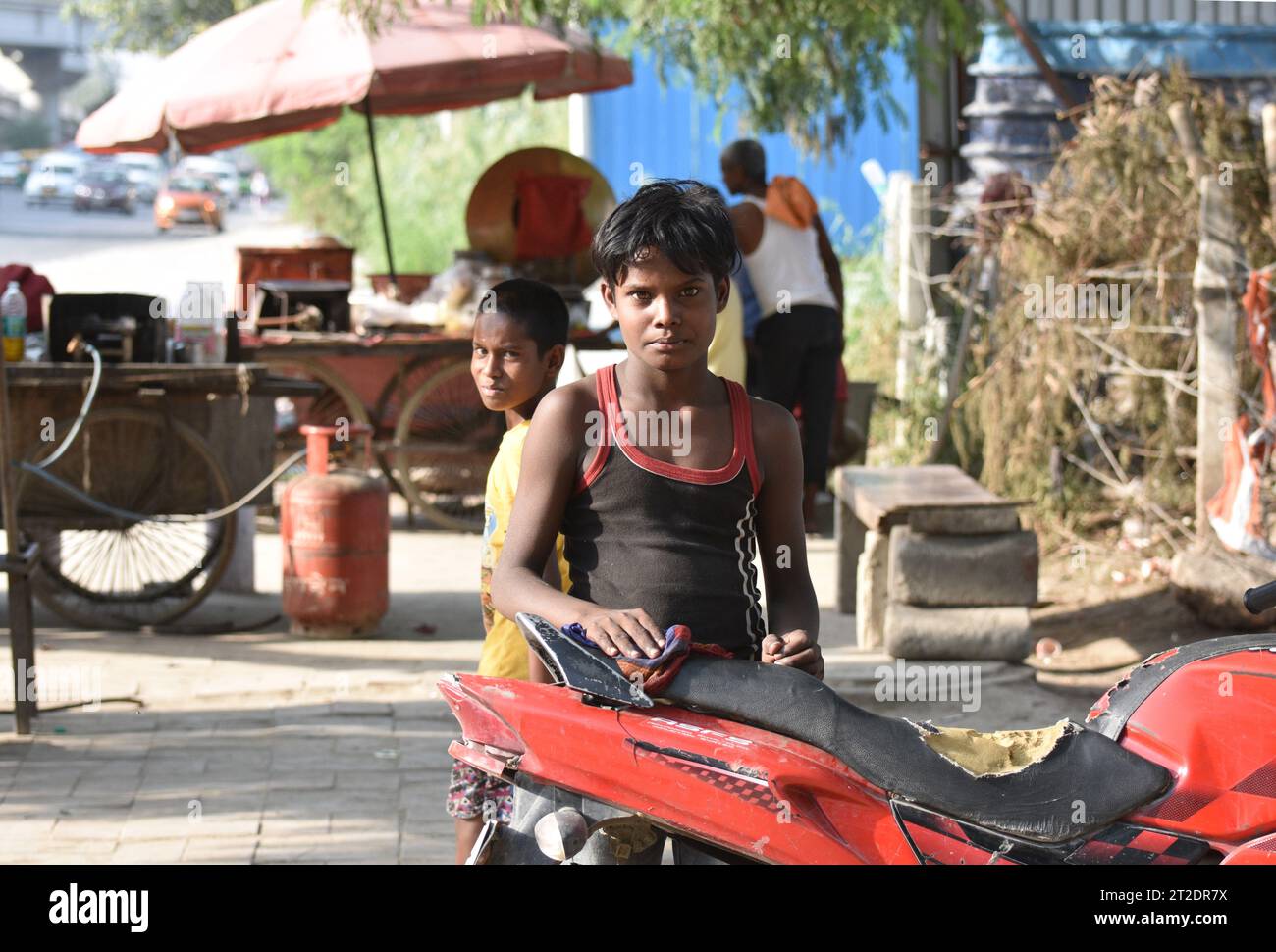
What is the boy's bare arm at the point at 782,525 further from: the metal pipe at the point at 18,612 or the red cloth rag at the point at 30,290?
the red cloth rag at the point at 30,290

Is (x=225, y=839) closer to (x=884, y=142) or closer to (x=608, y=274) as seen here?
(x=608, y=274)

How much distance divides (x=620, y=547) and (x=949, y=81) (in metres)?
12.4

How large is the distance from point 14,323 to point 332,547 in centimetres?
162

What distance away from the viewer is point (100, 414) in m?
6.92

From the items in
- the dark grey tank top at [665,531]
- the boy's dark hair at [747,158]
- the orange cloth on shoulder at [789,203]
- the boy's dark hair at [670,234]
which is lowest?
the dark grey tank top at [665,531]

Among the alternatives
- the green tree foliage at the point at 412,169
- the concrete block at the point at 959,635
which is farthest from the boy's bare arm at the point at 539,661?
the green tree foliage at the point at 412,169

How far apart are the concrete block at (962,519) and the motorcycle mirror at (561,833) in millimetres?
4123

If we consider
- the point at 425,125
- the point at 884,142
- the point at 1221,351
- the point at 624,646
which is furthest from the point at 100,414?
the point at 425,125

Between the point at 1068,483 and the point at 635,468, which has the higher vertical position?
the point at 635,468

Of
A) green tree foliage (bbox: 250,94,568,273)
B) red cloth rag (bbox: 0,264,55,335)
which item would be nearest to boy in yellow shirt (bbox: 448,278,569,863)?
red cloth rag (bbox: 0,264,55,335)

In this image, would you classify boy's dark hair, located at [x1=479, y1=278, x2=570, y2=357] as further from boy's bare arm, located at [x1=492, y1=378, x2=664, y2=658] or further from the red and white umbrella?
the red and white umbrella

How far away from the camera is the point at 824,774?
2.30m

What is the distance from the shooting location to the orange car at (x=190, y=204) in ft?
102

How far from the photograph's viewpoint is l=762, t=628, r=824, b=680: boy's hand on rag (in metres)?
2.43
